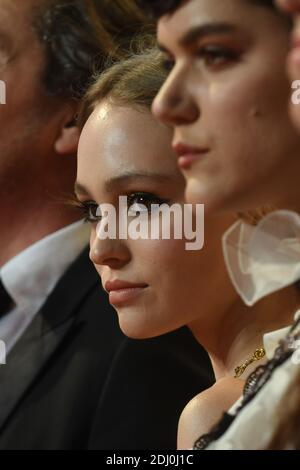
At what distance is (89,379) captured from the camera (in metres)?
1.31

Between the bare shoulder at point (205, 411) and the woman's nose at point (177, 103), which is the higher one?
the woman's nose at point (177, 103)

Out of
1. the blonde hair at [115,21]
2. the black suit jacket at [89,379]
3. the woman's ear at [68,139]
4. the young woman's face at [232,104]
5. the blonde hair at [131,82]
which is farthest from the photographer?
the woman's ear at [68,139]

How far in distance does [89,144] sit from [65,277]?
1.29ft

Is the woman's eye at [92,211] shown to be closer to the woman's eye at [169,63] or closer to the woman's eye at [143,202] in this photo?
the woman's eye at [143,202]

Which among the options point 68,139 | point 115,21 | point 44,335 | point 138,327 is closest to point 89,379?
point 44,335

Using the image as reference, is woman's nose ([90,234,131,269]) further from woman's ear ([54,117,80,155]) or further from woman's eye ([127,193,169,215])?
woman's ear ([54,117,80,155])

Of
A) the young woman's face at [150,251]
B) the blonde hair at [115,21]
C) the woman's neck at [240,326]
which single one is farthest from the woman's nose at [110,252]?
the blonde hair at [115,21]

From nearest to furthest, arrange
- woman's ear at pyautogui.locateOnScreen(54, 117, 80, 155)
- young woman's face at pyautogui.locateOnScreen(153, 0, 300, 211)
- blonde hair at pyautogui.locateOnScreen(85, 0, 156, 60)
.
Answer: young woman's face at pyautogui.locateOnScreen(153, 0, 300, 211), blonde hair at pyautogui.locateOnScreen(85, 0, 156, 60), woman's ear at pyautogui.locateOnScreen(54, 117, 80, 155)

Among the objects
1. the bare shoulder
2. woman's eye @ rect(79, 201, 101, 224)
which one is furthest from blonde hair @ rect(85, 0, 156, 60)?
the bare shoulder

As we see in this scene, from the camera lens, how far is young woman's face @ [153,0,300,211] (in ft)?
2.59

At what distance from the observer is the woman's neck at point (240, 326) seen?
1.04 m

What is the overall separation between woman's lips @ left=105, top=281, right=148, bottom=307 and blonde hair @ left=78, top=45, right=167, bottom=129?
0.19 metres

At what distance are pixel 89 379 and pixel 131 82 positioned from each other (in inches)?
16.2

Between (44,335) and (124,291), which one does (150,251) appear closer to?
(124,291)
